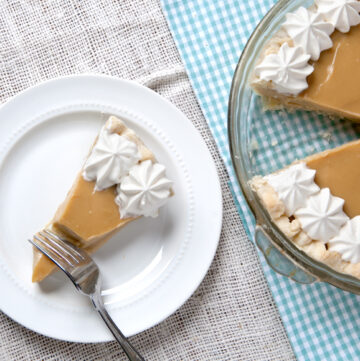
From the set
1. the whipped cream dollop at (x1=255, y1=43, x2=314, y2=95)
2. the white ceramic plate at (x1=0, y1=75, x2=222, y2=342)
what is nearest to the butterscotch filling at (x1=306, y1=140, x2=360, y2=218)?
the whipped cream dollop at (x1=255, y1=43, x2=314, y2=95)

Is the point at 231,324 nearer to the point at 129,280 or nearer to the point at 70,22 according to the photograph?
the point at 129,280

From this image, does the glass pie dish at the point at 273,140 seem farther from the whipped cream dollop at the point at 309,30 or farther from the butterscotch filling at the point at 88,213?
the butterscotch filling at the point at 88,213

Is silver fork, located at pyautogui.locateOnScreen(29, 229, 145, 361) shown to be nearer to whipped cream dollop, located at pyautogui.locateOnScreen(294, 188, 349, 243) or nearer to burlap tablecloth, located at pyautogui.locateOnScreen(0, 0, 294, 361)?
burlap tablecloth, located at pyautogui.locateOnScreen(0, 0, 294, 361)

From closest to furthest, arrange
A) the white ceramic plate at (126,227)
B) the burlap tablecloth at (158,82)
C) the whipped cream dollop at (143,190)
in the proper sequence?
the whipped cream dollop at (143,190) < the white ceramic plate at (126,227) < the burlap tablecloth at (158,82)

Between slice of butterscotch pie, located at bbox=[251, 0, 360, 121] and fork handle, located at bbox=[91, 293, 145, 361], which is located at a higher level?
slice of butterscotch pie, located at bbox=[251, 0, 360, 121]

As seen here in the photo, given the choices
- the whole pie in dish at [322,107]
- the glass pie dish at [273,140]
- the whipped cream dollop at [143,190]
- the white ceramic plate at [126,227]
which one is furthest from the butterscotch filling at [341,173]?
the whipped cream dollop at [143,190]

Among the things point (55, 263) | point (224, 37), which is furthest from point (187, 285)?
point (224, 37)
